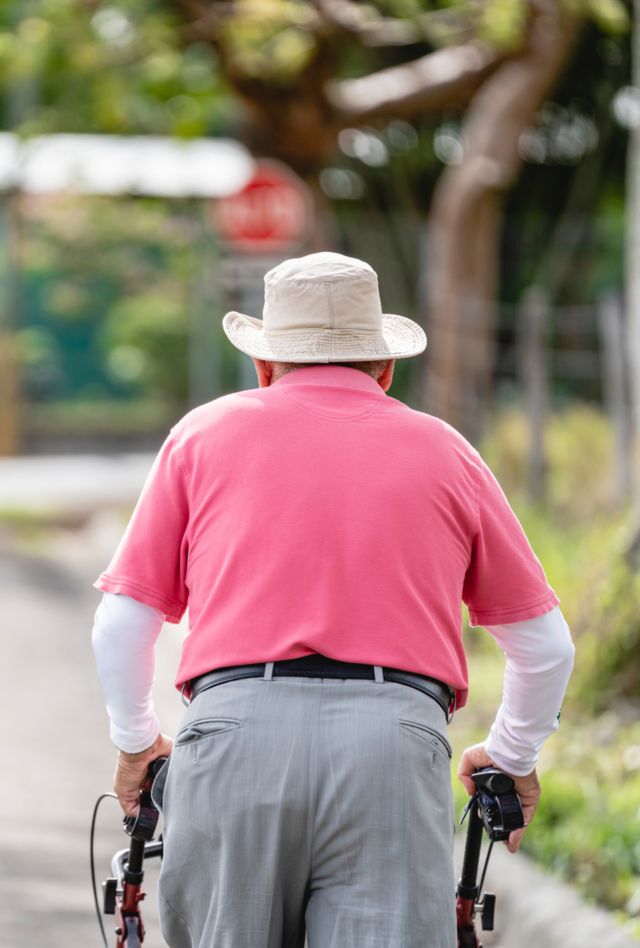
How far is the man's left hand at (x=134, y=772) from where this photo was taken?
2926 millimetres

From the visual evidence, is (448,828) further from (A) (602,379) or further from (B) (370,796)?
(A) (602,379)

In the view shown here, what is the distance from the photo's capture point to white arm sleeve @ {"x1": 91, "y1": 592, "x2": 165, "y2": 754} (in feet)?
9.07

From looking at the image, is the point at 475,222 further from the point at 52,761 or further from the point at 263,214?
the point at 52,761

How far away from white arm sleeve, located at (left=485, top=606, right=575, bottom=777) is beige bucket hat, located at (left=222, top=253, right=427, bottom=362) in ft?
1.78

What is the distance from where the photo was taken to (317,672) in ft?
8.36

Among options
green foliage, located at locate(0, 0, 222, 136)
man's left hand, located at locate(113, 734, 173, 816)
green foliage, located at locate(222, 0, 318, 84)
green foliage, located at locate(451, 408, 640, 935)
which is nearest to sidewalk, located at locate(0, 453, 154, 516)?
green foliage, located at locate(0, 0, 222, 136)

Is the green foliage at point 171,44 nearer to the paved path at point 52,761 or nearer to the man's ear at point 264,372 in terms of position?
the paved path at point 52,761

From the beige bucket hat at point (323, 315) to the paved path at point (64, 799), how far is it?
209 centimetres

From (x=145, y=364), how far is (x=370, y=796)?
22001 millimetres

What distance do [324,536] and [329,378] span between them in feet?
1.11

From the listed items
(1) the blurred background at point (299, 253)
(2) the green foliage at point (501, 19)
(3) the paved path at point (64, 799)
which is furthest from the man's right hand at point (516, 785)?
(2) the green foliage at point (501, 19)

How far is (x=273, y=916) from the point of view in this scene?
253 cm

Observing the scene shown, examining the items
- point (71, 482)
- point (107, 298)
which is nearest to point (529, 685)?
point (71, 482)

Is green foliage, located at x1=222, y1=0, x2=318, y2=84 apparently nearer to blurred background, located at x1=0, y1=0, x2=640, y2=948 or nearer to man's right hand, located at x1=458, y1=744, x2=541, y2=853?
blurred background, located at x1=0, y1=0, x2=640, y2=948
